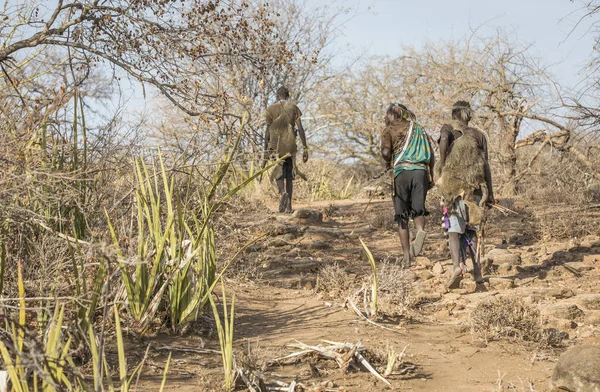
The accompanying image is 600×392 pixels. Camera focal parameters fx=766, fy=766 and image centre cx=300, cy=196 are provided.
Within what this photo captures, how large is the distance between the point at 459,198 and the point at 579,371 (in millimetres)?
3182

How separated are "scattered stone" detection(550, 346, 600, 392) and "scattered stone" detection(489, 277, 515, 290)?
9.58ft

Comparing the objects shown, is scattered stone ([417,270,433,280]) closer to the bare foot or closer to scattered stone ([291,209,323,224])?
the bare foot

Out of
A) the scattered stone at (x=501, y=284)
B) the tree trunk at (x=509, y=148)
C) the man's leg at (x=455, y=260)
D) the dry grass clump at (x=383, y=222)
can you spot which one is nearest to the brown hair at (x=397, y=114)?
the man's leg at (x=455, y=260)

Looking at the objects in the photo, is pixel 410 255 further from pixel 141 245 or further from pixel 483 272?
pixel 141 245

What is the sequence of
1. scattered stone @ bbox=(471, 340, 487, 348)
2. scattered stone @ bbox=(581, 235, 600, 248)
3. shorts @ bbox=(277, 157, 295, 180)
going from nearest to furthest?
scattered stone @ bbox=(471, 340, 487, 348) < scattered stone @ bbox=(581, 235, 600, 248) < shorts @ bbox=(277, 157, 295, 180)

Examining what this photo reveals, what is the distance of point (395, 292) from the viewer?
19.5ft

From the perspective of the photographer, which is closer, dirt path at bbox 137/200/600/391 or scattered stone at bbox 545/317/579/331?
dirt path at bbox 137/200/600/391

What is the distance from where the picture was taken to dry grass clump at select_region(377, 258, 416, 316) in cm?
575

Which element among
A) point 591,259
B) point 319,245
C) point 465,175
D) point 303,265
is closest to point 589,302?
point 465,175

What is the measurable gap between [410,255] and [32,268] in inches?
152

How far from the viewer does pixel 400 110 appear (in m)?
7.37

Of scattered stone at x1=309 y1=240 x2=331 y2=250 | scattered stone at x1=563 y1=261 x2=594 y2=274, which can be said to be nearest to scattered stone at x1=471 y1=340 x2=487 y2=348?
scattered stone at x1=563 y1=261 x2=594 y2=274

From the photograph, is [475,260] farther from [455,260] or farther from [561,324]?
[561,324]

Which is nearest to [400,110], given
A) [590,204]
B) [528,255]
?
[528,255]
